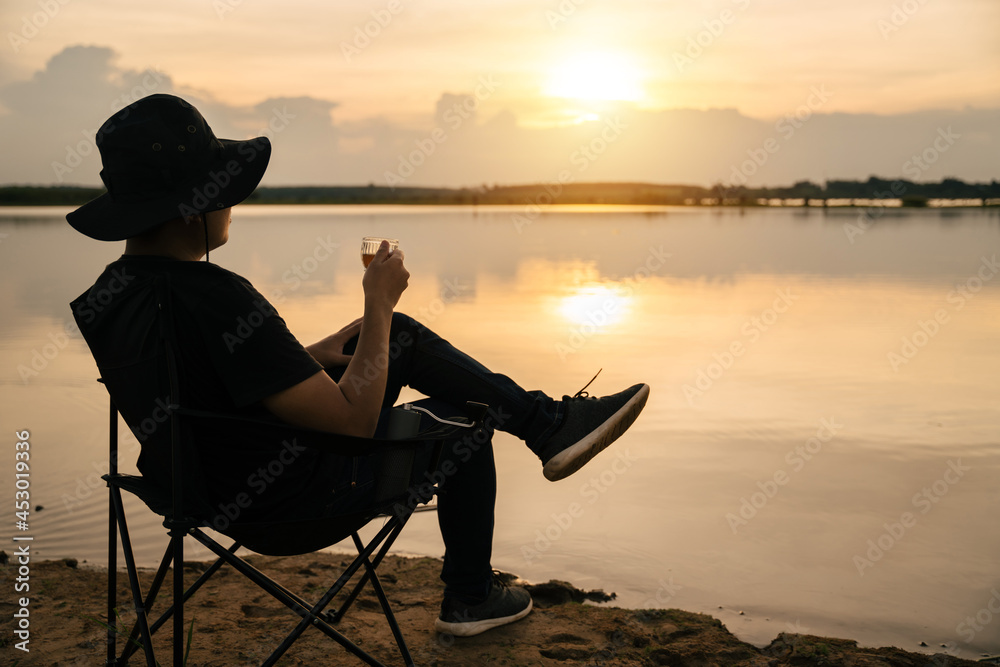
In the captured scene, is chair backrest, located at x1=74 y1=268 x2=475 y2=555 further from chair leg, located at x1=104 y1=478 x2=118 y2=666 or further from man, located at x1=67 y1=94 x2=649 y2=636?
chair leg, located at x1=104 y1=478 x2=118 y2=666

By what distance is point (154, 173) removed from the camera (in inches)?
72.7

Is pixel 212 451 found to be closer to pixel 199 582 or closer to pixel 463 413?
pixel 199 582

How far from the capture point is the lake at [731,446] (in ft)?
9.86

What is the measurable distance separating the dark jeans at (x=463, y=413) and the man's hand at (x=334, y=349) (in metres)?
0.03

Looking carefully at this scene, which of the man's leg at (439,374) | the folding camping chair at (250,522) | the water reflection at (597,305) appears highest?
the water reflection at (597,305)

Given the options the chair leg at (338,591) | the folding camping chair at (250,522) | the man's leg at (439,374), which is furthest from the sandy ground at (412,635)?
the man's leg at (439,374)

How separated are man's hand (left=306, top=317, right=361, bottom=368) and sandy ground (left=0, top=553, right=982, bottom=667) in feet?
2.84

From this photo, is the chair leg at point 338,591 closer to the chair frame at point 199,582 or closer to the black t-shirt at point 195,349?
the chair frame at point 199,582

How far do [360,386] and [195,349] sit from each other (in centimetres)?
36

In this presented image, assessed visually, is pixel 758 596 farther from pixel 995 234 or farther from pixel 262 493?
pixel 995 234

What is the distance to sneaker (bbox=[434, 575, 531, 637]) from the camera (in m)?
2.57

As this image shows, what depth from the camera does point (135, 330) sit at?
5.91 ft

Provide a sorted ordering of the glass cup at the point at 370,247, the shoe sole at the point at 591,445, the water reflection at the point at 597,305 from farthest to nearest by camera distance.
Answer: the water reflection at the point at 597,305 → the shoe sole at the point at 591,445 → the glass cup at the point at 370,247

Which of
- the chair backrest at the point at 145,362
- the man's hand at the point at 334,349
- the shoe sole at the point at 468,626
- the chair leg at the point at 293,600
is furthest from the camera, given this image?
the shoe sole at the point at 468,626
